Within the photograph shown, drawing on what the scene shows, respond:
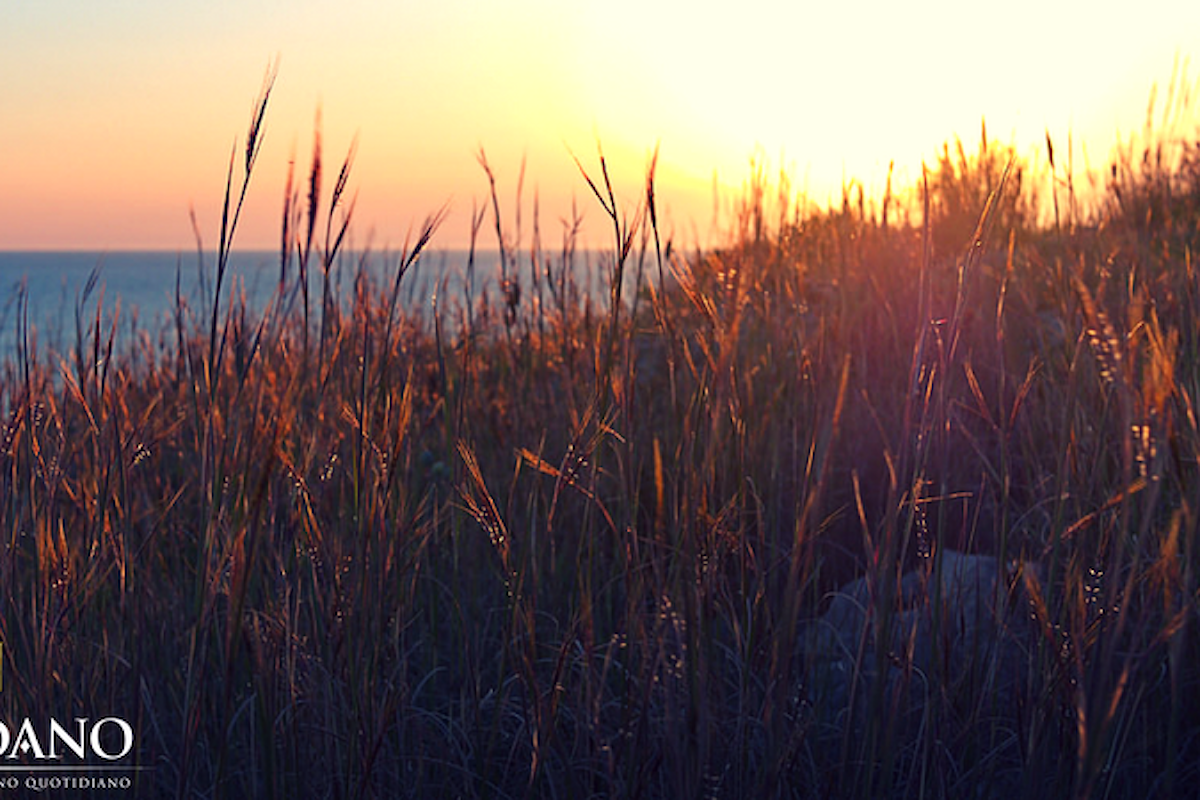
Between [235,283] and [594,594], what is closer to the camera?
[235,283]

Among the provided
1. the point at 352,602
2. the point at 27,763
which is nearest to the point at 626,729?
the point at 352,602

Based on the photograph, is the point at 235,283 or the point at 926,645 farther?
the point at 926,645

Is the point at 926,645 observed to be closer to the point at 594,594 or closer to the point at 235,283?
the point at 594,594

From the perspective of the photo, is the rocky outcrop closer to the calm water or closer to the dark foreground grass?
the dark foreground grass

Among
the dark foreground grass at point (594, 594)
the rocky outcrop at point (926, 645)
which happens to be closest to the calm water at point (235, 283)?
the dark foreground grass at point (594, 594)

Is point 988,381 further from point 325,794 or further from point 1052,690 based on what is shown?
point 325,794

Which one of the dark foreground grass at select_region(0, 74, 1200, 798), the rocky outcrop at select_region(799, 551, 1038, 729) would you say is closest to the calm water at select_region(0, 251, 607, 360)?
the dark foreground grass at select_region(0, 74, 1200, 798)

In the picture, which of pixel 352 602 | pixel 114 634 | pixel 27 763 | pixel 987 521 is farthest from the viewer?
pixel 987 521

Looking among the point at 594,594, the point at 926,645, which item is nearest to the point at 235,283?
the point at 594,594

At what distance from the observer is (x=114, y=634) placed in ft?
5.34

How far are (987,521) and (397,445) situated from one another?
1.87m

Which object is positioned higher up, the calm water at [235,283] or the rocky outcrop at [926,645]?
the calm water at [235,283]

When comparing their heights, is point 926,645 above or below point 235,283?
below

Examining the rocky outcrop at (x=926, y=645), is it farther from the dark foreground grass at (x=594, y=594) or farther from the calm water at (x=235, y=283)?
the calm water at (x=235, y=283)
